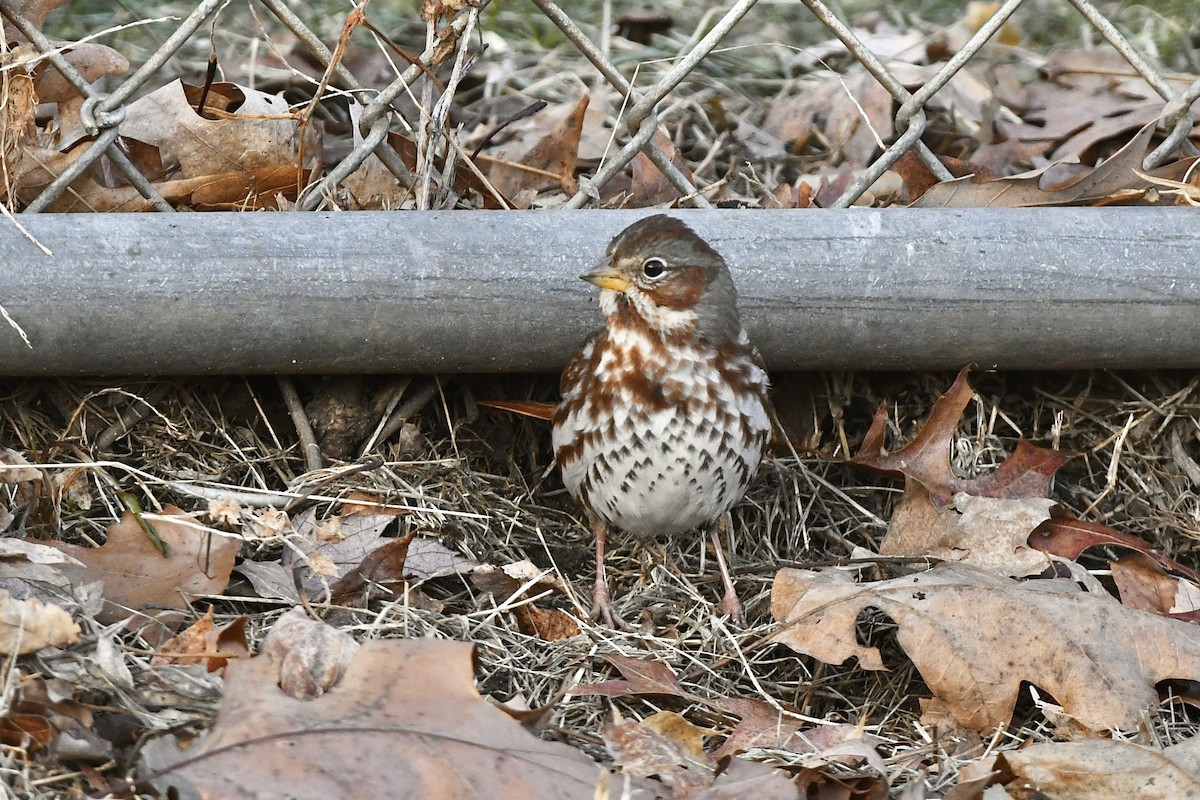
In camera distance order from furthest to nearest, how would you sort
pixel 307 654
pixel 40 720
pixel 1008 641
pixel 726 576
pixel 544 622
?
1. pixel 726 576
2. pixel 544 622
3. pixel 1008 641
4. pixel 307 654
5. pixel 40 720

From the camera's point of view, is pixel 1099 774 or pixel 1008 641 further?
pixel 1008 641

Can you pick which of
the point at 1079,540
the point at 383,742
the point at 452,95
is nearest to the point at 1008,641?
the point at 1079,540

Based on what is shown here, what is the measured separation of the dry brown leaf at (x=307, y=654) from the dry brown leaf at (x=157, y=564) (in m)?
0.40

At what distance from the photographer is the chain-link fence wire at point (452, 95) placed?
10.9 feet

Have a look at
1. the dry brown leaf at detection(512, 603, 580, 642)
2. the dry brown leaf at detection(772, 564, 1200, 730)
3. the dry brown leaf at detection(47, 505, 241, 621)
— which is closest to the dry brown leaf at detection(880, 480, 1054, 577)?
the dry brown leaf at detection(772, 564, 1200, 730)

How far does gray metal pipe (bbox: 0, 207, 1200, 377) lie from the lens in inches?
128

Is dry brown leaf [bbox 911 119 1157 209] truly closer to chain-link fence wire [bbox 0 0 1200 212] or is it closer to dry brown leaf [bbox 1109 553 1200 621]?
chain-link fence wire [bbox 0 0 1200 212]

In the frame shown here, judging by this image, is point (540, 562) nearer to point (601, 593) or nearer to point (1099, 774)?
point (601, 593)

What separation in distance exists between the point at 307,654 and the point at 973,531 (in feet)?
5.97

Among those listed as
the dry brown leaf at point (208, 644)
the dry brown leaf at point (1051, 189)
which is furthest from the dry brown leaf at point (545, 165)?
the dry brown leaf at point (208, 644)

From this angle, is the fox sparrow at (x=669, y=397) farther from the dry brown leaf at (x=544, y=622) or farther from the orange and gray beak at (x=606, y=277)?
the dry brown leaf at (x=544, y=622)

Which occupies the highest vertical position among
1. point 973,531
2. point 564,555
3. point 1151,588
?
point 973,531

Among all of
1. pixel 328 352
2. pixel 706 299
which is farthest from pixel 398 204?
pixel 706 299

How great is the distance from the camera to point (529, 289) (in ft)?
11.5
